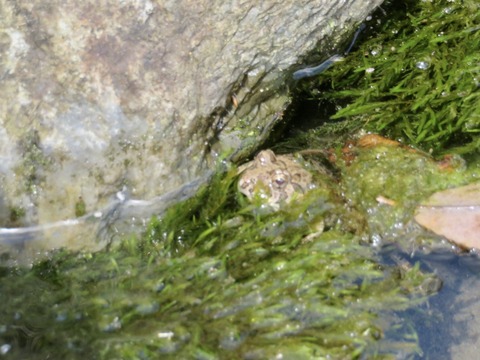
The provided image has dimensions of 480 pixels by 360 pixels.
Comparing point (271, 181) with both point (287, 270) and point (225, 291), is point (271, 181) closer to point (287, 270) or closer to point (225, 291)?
point (287, 270)

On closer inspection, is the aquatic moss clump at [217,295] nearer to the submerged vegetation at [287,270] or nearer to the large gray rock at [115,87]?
the submerged vegetation at [287,270]

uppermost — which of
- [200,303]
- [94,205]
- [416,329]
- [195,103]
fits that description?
[195,103]

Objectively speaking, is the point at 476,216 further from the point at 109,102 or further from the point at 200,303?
the point at 109,102

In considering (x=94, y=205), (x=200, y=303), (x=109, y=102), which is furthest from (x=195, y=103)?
(x=200, y=303)

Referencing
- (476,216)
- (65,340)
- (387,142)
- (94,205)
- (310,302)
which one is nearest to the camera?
(65,340)

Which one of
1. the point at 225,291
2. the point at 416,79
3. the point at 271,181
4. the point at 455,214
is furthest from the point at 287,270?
the point at 416,79

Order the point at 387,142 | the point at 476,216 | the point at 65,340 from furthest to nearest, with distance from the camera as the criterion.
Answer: the point at 387,142
the point at 476,216
the point at 65,340
